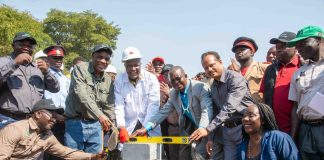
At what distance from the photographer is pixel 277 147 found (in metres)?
4.52

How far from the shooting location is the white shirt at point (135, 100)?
6.48 meters

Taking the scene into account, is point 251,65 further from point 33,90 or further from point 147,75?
point 33,90

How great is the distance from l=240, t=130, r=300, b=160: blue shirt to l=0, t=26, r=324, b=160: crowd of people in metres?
0.01

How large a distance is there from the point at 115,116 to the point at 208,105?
1661 millimetres

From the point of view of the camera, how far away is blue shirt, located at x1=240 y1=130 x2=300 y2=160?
14.5 ft

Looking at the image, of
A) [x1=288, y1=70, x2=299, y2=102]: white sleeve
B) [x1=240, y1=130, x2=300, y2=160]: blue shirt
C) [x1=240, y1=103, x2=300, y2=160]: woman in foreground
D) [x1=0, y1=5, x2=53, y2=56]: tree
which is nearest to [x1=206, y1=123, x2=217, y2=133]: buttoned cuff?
[x1=240, y1=103, x2=300, y2=160]: woman in foreground

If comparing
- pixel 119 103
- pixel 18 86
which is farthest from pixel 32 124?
pixel 119 103

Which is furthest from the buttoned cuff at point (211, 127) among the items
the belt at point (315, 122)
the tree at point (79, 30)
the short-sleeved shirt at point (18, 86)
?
the tree at point (79, 30)

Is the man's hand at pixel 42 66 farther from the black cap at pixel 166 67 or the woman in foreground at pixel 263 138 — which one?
the woman in foreground at pixel 263 138

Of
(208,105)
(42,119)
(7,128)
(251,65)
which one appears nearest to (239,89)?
(208,105)

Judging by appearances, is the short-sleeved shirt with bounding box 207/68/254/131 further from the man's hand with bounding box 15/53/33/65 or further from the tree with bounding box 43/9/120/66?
the tree with bounding box 43/9/120/66

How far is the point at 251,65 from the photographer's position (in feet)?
20.9

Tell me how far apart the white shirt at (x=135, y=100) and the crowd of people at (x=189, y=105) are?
17mm

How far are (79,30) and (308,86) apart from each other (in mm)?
41763
